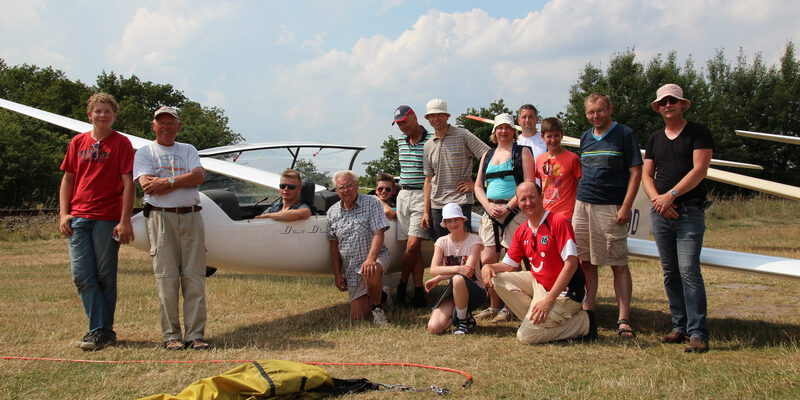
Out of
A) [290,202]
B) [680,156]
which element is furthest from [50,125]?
[680,156]

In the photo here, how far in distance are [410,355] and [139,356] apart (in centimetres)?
178

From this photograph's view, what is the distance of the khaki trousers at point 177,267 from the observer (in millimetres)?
4348

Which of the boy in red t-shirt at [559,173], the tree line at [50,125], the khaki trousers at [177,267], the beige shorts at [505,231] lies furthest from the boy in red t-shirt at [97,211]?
the tree line at [50,125]

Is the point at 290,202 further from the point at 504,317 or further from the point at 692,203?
the point at 692,203

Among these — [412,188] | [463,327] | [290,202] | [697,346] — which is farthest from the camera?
[412,188]

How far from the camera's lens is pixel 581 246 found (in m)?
4.64

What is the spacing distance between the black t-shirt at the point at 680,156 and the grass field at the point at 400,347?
1054mm

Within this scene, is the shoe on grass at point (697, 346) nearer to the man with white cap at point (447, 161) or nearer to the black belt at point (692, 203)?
the black belt at point (692, 203)

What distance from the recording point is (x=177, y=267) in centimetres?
443

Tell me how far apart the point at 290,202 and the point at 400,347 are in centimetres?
189

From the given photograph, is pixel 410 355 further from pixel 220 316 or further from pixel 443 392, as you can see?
pixel 220 316

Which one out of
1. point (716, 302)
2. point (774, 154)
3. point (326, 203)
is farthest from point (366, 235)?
point (774, 154)

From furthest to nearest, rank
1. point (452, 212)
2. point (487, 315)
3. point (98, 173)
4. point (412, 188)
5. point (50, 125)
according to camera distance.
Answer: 1. point (50, 125)
2. point (412, 188)
3. point (487, 315)
4. point (452, 212)
5. point (98, 173)

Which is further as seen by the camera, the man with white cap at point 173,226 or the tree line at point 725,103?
the tree line at point 725,103
